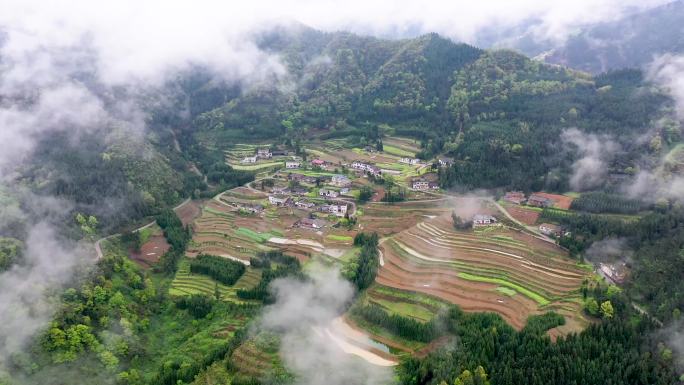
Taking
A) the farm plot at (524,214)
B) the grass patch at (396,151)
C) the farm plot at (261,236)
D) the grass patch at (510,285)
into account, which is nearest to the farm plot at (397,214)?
the farm plot at (261,236)

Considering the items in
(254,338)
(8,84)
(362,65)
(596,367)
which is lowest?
(254,338)

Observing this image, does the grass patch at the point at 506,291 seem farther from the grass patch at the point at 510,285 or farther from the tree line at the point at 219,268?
the tree line at the point at 219,268

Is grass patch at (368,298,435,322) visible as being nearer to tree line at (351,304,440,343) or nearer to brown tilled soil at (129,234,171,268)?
tree line at (351,304,440,343)

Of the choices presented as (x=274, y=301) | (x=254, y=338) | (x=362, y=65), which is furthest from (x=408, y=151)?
(x=254, y=338)

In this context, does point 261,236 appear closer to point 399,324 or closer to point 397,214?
Answer: point 397,214

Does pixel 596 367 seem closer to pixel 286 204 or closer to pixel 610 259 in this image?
pixel 610 259

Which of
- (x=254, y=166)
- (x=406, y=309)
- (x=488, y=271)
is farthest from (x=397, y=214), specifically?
(x=254, y=166)

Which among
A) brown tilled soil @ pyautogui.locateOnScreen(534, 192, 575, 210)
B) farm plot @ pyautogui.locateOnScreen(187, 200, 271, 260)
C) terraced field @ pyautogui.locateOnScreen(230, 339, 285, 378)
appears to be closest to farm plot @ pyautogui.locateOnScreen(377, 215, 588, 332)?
brown tilled soil @ pyautogui.locateOnScreen(534, 192, 575, 210)
